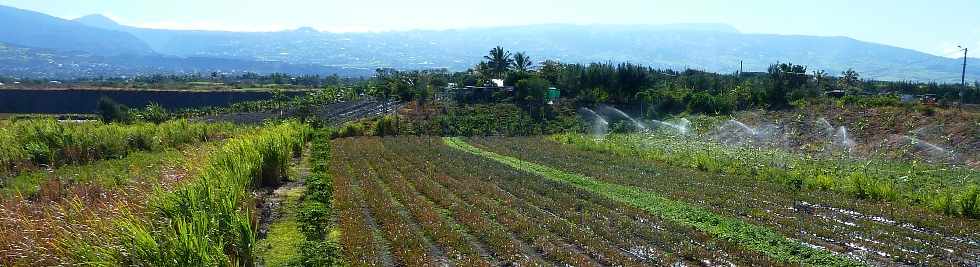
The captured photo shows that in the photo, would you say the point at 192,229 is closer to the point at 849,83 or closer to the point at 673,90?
the point at 673,90

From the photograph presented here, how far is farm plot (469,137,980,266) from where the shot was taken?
35.1 ft

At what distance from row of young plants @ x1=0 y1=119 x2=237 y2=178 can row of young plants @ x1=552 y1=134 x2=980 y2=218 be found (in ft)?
61.2

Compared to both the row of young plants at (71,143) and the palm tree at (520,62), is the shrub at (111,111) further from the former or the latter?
the palm tree at (520,62)

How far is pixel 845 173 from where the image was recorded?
61.5 ft

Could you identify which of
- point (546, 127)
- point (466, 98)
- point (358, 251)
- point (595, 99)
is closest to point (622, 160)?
point (358, 251)

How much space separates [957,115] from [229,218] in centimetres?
2958

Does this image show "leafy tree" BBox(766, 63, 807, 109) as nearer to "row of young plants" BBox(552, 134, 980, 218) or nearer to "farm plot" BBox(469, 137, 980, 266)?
"row of young plants" BBox(552, 134, 980, 218)

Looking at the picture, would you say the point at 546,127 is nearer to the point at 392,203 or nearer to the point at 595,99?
the point at 595,99

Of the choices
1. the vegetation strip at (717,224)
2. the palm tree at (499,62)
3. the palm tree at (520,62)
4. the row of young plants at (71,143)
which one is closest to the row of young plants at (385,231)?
the vegetation strip at (717,224)

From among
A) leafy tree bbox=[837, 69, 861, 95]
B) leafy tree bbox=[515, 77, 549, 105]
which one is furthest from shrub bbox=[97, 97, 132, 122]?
leafy tree bbox=[837, 69, 861, 95]

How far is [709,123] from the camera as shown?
125ft

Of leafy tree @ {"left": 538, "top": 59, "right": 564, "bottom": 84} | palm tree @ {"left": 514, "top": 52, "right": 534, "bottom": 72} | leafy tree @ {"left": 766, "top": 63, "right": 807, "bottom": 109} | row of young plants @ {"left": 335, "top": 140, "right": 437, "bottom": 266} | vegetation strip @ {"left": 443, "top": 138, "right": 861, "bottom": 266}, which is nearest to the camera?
vegetation strip @ {"left": 443, "top": 138, "right": 861, "bottom": 266}

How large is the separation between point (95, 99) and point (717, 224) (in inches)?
3404

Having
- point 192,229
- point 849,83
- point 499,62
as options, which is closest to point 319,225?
point 192,229
